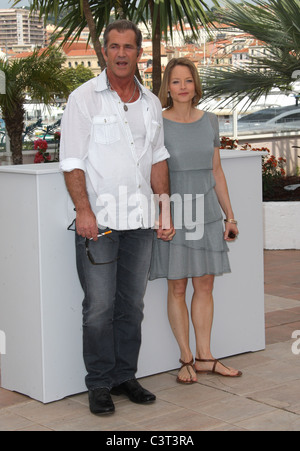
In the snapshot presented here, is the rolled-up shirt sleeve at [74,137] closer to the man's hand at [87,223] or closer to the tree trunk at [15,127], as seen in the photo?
the man's hand at [87,223]

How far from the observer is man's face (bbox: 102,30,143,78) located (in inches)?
146

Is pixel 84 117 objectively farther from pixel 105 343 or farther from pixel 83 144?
pixel 105 343

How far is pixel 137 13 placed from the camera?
10219 mm

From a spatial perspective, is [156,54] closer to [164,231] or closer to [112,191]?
[164,231]

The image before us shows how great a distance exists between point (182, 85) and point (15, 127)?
26.5 feet

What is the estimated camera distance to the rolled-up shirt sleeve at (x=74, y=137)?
3.63m

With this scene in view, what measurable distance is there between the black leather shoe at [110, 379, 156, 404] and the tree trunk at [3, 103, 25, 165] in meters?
7.79

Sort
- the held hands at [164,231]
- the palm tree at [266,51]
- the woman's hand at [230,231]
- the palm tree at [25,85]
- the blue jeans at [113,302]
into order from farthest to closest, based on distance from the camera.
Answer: the palm tree at [25,85]
the palm tree at [266,51]
the woman's hand at [230,231]
the held hands at [164,231]
the blue jeans at [113,302]

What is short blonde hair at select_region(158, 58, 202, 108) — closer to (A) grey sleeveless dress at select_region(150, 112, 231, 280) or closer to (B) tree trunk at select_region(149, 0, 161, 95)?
(A) grey sleeveless dress at select_region(150, 112, 231, 280)

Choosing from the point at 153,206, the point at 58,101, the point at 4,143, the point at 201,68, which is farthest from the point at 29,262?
the point at 58,101

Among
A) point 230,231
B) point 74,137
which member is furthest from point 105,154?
point 230,231

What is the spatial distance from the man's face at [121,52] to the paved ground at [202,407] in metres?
1.65

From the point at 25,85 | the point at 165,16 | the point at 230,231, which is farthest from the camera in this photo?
the point at 25,85

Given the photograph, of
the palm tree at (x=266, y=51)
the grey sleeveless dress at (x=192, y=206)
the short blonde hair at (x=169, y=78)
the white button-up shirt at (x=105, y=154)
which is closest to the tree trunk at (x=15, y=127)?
the palm tree at (x=266, y=51)
